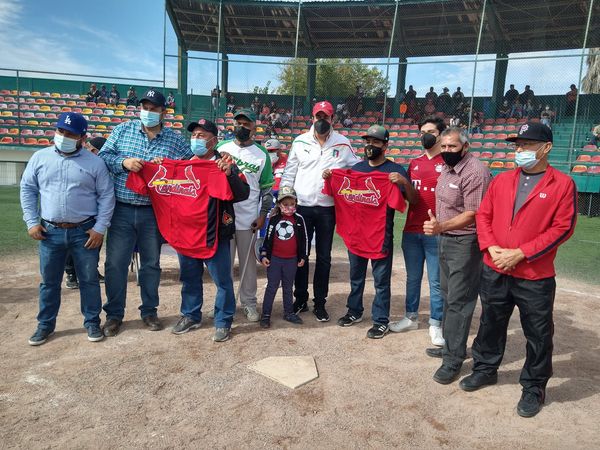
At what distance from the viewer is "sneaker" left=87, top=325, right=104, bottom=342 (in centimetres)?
420

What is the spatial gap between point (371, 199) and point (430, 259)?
87 centimetres

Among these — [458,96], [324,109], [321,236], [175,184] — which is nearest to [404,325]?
[321,236]

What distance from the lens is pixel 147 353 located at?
3994mm

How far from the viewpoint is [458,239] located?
12.4ft

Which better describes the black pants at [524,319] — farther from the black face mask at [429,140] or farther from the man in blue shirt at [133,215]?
the man in blue shirt at [133,215]

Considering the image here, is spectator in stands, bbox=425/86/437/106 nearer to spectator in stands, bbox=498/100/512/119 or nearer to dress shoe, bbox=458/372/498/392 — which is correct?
spectator in stands, bbox=498/100/512/119

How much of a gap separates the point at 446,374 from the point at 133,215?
10.8 ft

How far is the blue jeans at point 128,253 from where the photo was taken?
172 inches

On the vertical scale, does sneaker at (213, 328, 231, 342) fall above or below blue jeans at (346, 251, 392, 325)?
below

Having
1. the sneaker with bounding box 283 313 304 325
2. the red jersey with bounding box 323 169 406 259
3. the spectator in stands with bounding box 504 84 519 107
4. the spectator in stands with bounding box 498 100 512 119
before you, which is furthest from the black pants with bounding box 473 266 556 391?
the spectator in stands with bounding box 498 100 512 119

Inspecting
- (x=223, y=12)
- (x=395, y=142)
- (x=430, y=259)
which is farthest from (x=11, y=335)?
(x=223, y=12)

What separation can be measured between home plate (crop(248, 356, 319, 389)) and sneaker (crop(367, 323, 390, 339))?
33.2 inches

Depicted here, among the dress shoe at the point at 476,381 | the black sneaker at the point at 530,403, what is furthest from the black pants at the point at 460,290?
the black sneaker at the point at 530,403

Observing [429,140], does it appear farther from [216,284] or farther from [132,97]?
[132,97]
